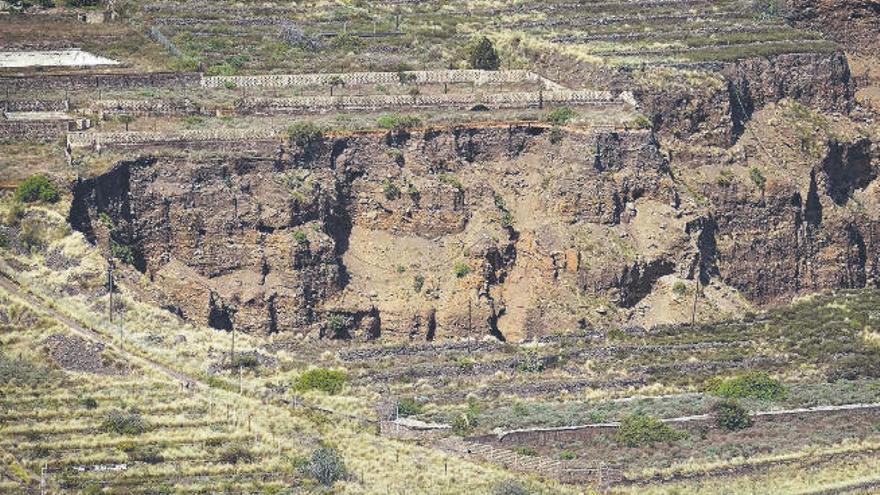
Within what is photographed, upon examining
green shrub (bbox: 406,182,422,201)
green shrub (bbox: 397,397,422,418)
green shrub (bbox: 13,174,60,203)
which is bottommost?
green shrub (bbox: 397,397,422,418)

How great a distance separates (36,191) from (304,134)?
8.54 metres

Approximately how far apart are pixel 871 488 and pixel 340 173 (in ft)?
64.2

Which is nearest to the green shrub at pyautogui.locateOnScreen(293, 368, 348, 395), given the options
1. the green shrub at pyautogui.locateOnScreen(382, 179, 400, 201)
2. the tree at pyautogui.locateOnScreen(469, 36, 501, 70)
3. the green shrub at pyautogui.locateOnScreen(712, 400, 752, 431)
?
the green shrub at pyautogui.locateOnScreen(382, 179, 400, 201)

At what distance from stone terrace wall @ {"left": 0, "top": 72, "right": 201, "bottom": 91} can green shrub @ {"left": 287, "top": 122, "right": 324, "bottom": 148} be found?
616 centimetres

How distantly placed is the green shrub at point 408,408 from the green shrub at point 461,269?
23.7 feet

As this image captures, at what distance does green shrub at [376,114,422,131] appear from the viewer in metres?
105

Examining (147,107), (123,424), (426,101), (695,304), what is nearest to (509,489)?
(123,424)

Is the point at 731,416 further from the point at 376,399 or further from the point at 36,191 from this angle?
the point at 36,191

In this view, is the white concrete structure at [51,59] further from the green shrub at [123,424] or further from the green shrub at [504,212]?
the green shrub at [123,424]

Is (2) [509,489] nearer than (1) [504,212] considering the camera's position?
Yes

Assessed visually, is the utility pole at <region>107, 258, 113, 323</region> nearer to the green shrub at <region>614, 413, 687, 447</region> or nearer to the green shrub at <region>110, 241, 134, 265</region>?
the green shrub at <region>110, 241, 134, 265</region>

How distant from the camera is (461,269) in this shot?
104 meters

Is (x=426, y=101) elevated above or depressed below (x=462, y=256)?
above

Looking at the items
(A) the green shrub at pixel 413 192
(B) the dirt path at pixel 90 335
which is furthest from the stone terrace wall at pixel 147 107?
(B) the dirt path at pixel 90 335
